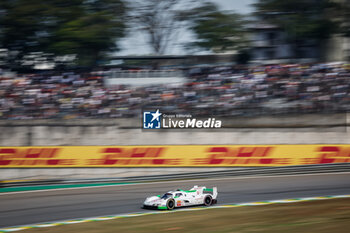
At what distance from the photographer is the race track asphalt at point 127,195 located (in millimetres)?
12273

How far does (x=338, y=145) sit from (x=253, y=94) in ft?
13.4

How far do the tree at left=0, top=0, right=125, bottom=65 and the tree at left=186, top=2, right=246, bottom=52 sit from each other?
479 centimetres

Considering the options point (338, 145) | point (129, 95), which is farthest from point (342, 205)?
point (129, 95)

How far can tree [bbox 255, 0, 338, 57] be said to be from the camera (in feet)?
90.8

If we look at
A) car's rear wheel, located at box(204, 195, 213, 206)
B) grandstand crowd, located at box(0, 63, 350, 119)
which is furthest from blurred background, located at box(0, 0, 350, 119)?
car's rear wheel, located at box(204, 195, 213, 206)

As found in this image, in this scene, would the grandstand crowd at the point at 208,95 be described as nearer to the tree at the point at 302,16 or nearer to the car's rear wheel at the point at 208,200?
the tree at the point at 302,16

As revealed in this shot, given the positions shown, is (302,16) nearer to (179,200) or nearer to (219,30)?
(219,30)

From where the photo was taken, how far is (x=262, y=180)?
17.0 m

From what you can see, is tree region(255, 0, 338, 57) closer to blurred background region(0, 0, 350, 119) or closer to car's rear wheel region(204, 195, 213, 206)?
blurred background region(0, 0, 350, 119)

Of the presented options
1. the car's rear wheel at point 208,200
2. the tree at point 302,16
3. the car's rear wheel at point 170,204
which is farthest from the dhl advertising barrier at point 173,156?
the tree at point 302,16

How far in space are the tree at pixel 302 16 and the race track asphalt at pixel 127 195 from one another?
12.9 metres

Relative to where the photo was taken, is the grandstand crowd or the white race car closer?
the white race car

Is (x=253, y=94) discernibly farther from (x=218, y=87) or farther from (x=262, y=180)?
(x=262, y=180)

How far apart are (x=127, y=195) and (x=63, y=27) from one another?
1454 cm
